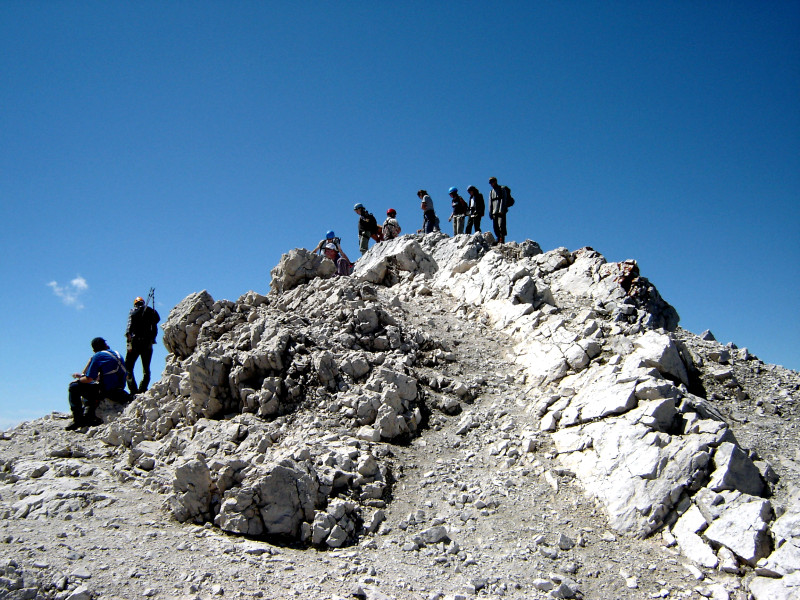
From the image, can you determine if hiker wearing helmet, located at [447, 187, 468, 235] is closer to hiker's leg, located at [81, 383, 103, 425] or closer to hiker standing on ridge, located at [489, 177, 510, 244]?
hiker standing on ridge, located at [489, 177, 510, 244]

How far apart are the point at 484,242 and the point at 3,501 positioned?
1433 cm

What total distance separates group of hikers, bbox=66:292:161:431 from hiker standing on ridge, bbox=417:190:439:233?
10.4m

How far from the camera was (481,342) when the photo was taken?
44.4ft

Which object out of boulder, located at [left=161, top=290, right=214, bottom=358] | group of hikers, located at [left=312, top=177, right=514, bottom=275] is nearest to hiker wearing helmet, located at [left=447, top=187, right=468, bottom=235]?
group of hikers, located at [left=312, top=177, right=514, bottom=275]

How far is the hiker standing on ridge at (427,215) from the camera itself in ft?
68.4

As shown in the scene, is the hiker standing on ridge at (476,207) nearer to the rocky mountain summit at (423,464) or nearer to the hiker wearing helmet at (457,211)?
the hiker wearing helmet at (457,211)

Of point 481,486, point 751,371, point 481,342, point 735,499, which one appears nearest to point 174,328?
point 481,342

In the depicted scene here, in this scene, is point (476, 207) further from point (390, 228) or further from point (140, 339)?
point (140, 339)

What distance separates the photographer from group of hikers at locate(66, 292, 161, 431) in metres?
12.8

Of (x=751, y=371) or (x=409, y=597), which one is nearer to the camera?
(x=409, y=597)

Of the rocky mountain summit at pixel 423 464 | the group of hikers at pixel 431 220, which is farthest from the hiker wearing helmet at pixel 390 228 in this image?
the rocky mountain summit at pixel 423 464

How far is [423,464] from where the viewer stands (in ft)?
30.5

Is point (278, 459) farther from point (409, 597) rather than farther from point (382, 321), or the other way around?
point (382, 321)

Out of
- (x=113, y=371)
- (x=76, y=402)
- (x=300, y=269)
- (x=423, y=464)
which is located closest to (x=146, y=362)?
(x=113, y=371)
